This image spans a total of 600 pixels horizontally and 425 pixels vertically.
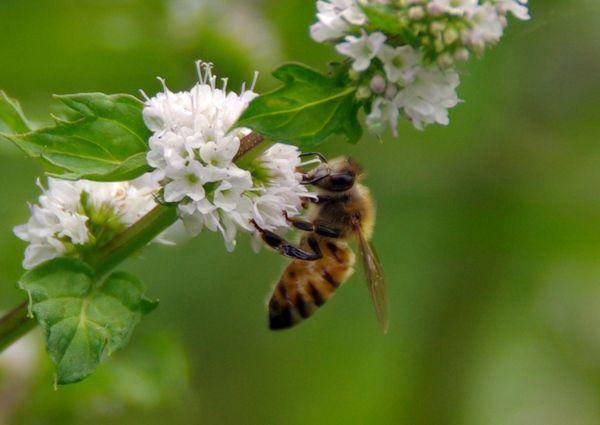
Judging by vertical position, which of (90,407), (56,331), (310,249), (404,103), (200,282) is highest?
(404,103)

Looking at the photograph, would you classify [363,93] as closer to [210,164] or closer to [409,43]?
[409,43]

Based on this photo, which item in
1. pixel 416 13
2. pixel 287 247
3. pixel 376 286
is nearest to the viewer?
pixel 416 13

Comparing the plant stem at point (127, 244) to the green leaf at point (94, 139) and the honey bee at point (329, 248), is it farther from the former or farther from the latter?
the honey bee at point (329, 248)

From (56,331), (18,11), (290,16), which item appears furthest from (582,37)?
(56,331)

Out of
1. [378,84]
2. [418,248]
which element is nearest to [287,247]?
[378,84]

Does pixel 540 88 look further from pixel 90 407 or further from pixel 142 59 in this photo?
pixel 90 407

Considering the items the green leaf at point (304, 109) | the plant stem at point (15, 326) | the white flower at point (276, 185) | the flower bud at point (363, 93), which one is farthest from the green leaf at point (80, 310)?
the flower bud at point (363, 93)

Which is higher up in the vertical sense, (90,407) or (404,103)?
(404,103)
